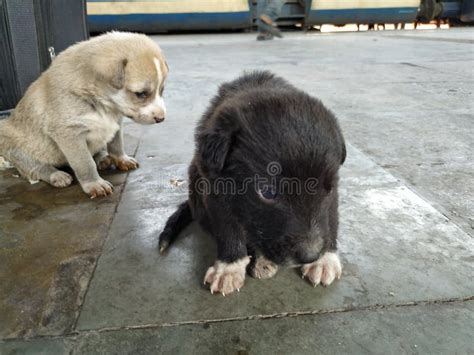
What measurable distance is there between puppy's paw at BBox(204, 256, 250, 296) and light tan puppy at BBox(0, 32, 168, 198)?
53.9 inches

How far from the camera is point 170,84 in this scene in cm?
683

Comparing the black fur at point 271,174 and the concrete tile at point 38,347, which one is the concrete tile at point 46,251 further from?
the black fur at point 271,174

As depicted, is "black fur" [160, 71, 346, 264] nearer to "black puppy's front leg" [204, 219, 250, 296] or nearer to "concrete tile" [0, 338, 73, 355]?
"black puppy's front leg" [204, 219, 250, 296]

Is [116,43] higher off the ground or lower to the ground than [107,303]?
higher

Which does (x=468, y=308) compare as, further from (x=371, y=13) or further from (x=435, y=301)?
(x=371, y=13)

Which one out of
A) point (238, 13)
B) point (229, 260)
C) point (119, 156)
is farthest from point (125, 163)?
point (238, 13)

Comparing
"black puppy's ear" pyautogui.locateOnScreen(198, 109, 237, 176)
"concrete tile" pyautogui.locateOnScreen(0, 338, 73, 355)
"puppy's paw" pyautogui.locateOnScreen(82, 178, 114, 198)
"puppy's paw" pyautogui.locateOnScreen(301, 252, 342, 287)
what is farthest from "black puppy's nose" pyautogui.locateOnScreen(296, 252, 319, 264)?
"puppy's paw" pyautogui.locateOnScreen(82, 178, 114, 198)

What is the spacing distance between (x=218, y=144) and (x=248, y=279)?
662 millimetres

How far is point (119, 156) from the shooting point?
11.6 feet

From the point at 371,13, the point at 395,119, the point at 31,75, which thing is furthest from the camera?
the point at 371,13

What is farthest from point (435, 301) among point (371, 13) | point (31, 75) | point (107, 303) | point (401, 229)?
point (371, 13)

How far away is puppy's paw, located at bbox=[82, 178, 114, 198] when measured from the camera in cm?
299

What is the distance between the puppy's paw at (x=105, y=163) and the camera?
3.59m

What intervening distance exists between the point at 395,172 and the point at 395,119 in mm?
1601
